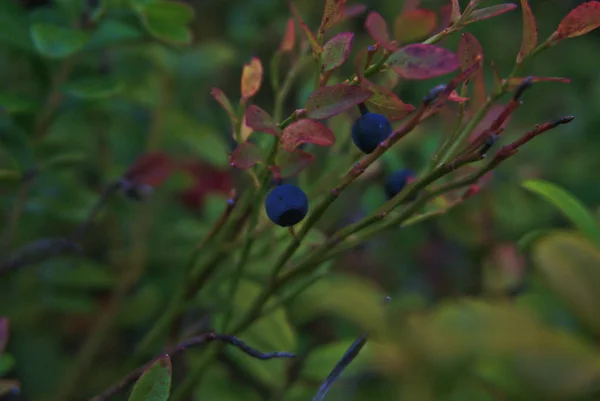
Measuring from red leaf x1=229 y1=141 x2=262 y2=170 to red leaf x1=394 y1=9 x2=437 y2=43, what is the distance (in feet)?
0.53

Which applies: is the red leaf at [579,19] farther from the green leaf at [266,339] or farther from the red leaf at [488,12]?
the green leaf at [266,339]

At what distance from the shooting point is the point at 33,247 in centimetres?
93

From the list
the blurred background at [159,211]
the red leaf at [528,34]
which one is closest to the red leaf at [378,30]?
the red leaf at [528,34]

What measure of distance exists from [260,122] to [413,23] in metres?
0.17

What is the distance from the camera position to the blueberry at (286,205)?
604mm

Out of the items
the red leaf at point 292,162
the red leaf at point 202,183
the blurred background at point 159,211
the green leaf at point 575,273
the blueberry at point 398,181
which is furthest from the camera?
the red leaf at point 202,183

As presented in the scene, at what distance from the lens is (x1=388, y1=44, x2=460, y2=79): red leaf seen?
1.74 ft

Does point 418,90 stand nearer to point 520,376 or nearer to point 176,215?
point 176,215

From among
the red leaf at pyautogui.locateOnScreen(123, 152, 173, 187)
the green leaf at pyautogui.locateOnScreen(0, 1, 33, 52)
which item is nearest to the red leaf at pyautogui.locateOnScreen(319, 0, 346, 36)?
the red leaf at pyautogui.locateOnScreen(123, 152, 173, 187)

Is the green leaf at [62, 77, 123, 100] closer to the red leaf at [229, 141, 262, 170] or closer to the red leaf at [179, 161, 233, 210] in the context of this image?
the red leaf at [229, 141, 262, 170]

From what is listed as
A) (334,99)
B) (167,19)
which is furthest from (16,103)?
(334,99)

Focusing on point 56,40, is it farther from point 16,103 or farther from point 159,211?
point 159,211

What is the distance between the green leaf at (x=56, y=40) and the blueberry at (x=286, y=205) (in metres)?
0.41

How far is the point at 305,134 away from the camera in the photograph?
1.88 feet
